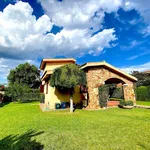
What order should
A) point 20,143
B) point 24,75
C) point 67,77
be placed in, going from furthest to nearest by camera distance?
point 24,75
point 67,77
point 20,143

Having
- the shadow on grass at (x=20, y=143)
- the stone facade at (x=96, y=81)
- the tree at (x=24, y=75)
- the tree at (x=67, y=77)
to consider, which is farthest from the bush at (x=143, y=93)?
the tree at (x=24, y=75)

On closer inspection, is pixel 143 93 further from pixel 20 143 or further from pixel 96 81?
pixel 20 143

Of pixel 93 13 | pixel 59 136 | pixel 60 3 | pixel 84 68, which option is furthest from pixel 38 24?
pixel 59 136

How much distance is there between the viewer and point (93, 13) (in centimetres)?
1828

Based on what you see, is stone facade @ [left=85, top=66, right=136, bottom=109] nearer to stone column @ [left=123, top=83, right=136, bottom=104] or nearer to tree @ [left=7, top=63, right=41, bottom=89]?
stone column @ [left=123, top=83, right=136, bottom=104]

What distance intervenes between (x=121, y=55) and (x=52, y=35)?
14.6 m

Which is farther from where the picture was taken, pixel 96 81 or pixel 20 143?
pixel 96 81

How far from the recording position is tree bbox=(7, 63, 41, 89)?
49.8 m

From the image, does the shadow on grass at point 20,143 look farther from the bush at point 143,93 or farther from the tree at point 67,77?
the bush at point 143,93

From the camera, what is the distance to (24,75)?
166 feet

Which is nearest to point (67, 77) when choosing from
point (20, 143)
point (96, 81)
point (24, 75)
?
point (96, 81)

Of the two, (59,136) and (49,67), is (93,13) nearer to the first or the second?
(49,67)

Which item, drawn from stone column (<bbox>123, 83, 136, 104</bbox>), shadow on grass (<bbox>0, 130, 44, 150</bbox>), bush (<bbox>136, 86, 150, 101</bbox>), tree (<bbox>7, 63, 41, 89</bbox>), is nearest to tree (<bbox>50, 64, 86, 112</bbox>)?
stone column (<bbox>123, 83, 136, 104</bbox>)

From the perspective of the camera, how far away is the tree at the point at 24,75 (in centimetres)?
4976
